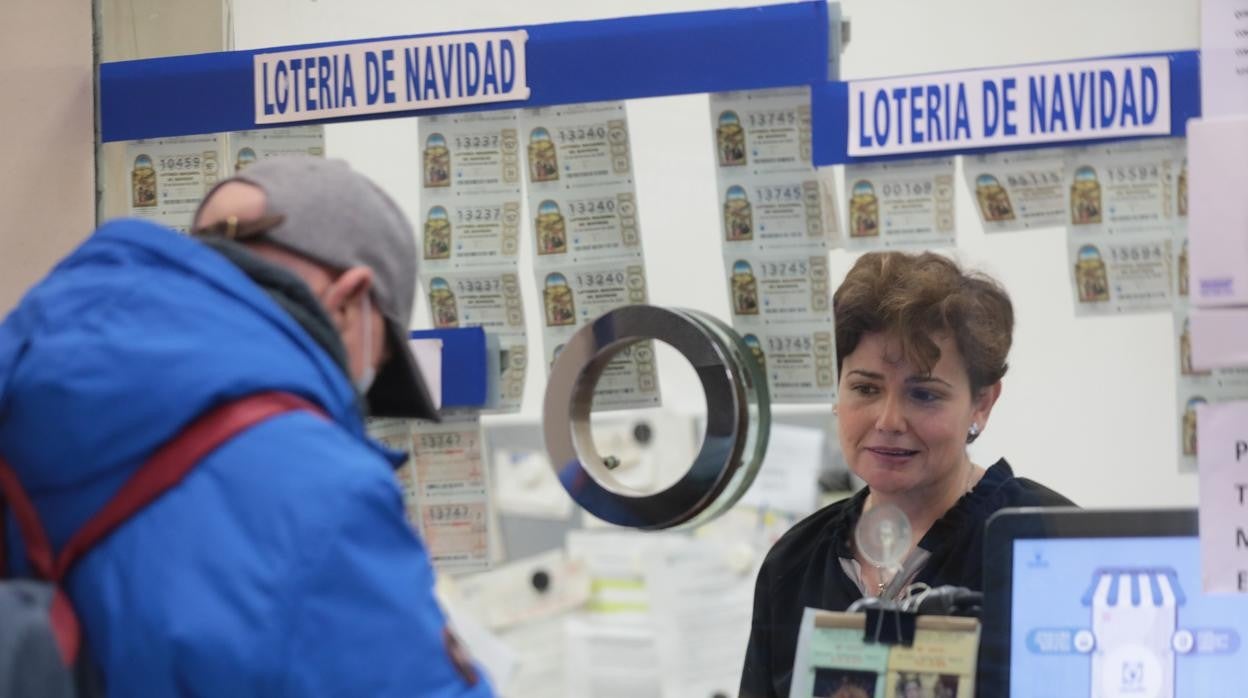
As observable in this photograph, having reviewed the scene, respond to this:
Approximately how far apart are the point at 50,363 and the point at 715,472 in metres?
0.81

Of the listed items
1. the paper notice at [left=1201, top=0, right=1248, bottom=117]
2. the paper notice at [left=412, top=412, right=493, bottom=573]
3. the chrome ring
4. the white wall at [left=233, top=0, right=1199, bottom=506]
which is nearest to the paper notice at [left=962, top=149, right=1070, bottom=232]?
the white wall at [left=233, top=0, right=1199, bottom=506]

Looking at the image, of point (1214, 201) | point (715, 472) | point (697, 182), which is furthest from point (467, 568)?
point (1214, 201)

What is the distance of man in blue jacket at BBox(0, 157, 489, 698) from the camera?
1.04 m

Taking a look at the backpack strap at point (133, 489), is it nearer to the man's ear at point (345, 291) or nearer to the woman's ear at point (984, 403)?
the man's ear at point (345, 291)

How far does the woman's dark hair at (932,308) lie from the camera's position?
165cm

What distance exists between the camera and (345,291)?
1.27 m

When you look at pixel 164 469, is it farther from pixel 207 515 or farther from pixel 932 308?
pixel 932 308

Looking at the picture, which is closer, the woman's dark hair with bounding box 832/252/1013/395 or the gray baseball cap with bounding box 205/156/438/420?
the gray baseball cap with bounding box 205/156/438/420

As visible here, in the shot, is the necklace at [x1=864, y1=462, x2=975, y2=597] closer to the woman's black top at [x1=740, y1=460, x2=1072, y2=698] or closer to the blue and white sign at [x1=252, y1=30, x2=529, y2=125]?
the woman's black top at [x1=740, y1=460, x2=1072, y2=698]

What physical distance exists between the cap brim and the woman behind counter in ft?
1.55

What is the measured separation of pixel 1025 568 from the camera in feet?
5.18

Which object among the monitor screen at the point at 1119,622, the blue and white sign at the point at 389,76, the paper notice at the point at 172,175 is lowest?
the monitor screen at the point at 1119,622

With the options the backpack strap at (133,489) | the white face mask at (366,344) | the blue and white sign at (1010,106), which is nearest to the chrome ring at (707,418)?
the blue and white sign at (1010,106)

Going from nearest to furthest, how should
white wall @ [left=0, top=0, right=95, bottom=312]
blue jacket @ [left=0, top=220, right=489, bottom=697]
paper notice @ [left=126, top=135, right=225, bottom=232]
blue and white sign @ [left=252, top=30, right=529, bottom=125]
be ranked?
1. blue jacket @ [left=0, top=220, right=489, bottom=697]
2. blue and white sign @ [left=252, top=30, right=529, bottom=125]
3. paper notice @ [left=126, top=135, right=225, bottom=232]
4. white wall @ [left=0, top=0, right=95, bottom=312]
